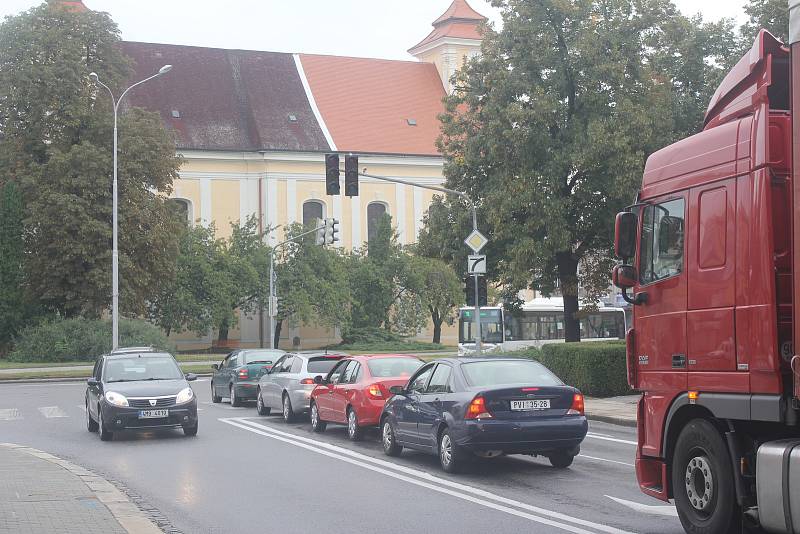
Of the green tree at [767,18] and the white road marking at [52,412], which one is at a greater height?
the green tree at [767,18]

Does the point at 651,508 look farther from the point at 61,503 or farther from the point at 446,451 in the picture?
the point at 61,503

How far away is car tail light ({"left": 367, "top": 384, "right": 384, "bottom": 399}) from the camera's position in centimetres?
1830

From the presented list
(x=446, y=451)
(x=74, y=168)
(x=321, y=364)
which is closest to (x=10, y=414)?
(x=321, y=364)

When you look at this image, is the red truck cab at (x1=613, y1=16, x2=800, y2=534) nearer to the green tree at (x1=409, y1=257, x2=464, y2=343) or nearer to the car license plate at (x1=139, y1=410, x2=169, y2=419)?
the car license plate at (x1=139, y1=410, x2=169, y2=419)

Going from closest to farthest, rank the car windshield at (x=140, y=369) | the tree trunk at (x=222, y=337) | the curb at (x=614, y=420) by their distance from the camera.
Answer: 1. the car windshield at (x=140, y=369)
2. the curb at (x=614, y=420)
3. the tree trunk at (x=222, y=337)

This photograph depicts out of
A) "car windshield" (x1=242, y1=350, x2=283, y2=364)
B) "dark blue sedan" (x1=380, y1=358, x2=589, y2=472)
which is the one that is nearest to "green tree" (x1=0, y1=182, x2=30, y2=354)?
"car windshield" (x1=242, y1=350, x2=283, y2=364)

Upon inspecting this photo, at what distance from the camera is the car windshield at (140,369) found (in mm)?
20456

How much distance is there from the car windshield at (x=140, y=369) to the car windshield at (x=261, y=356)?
7.90 m

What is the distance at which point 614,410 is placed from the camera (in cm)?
2361

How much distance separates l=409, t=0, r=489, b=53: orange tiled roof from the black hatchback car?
64.7 meters

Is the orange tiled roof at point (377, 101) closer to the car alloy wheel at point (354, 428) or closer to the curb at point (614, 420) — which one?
the curb at point (614, 420)

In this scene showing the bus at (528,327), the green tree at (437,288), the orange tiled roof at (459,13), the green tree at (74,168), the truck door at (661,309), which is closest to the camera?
the truck door at (661,309)

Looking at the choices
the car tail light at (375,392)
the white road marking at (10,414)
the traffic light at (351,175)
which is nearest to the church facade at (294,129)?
the traffic light at (351,175)

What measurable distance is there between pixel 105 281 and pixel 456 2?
40.7 m
